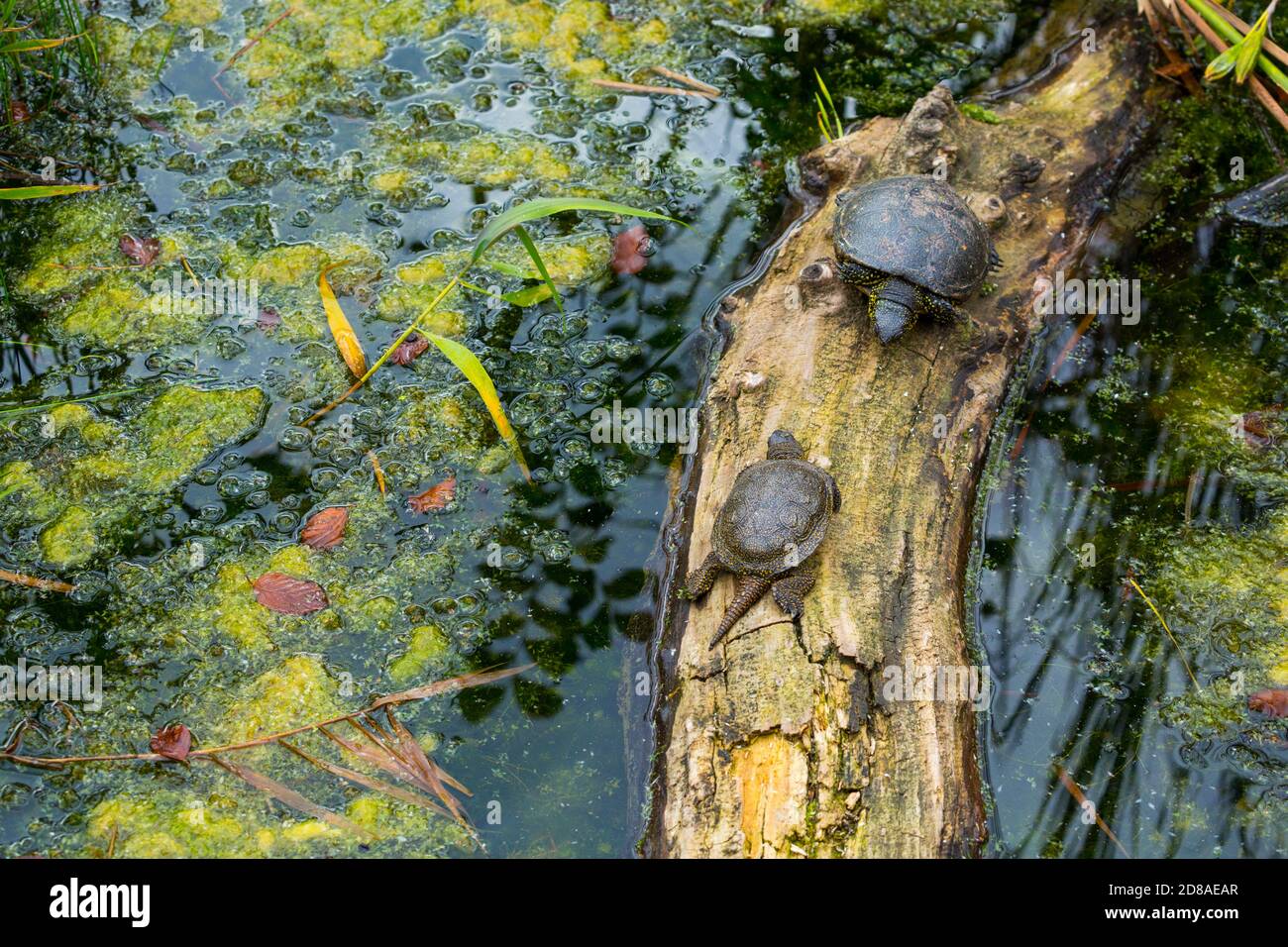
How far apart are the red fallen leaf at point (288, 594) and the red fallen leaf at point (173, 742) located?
0.47 m

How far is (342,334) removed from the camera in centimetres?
410

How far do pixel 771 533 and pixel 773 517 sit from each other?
63 mm

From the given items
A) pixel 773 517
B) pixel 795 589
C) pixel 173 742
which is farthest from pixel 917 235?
pixel 173 742

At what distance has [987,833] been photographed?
3.02 meters

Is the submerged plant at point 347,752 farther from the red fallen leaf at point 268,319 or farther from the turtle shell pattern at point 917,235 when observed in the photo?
the turtle shell pattern at point 917,235

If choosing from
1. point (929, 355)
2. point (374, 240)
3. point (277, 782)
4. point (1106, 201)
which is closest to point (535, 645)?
point (277, 782)

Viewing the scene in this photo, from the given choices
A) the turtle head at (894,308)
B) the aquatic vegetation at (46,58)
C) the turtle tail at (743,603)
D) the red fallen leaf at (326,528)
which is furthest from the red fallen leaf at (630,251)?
the aquatic vegetation at (46,58)

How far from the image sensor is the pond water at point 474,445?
3111 mm

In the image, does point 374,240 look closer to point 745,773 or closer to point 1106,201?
point 745,773

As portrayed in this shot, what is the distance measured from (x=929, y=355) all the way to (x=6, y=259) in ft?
12.2

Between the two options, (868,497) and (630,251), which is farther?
(630,251)

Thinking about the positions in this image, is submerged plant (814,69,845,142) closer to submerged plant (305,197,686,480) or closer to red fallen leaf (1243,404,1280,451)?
submerged plant (305,197,686,480)

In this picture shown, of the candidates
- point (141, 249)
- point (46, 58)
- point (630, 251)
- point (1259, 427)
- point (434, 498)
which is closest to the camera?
point (434, 498)

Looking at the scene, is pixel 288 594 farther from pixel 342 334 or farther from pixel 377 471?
pixel 342 334
